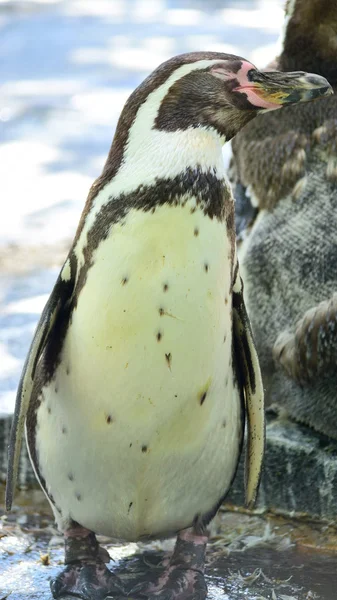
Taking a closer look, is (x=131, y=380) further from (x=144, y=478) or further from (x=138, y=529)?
(x=138, y=529)

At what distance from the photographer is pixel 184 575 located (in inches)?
110

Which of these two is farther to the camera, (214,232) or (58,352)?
(58,352)

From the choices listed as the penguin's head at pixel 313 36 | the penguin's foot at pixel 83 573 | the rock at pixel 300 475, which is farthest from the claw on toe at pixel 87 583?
the penguin's head at pixel 313 36

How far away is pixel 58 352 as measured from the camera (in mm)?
2748

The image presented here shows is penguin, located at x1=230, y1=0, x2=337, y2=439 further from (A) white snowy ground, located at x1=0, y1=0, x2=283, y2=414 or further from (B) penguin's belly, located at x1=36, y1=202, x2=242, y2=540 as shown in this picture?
(A) white snowy ground, located at x1=0, y1=0, x2=283, y2=414

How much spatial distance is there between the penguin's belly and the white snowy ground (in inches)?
34.7

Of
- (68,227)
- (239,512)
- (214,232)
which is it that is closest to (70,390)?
(214,232)

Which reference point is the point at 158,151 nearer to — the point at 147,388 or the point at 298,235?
the point at 147,388

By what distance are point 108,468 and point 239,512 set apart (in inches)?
32.7

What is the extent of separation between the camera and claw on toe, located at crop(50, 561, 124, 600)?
2.76 meters

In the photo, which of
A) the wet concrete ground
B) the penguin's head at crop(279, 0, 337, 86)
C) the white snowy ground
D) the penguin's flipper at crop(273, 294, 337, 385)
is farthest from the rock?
the penguin's head at crop(279, 0, 337, 86)

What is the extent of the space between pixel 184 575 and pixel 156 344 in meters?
0.61

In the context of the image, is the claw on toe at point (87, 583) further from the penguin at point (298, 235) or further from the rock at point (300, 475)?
the penguin at point (298, 235)

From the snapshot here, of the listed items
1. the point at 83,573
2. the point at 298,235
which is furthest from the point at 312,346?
the point at 83,573
